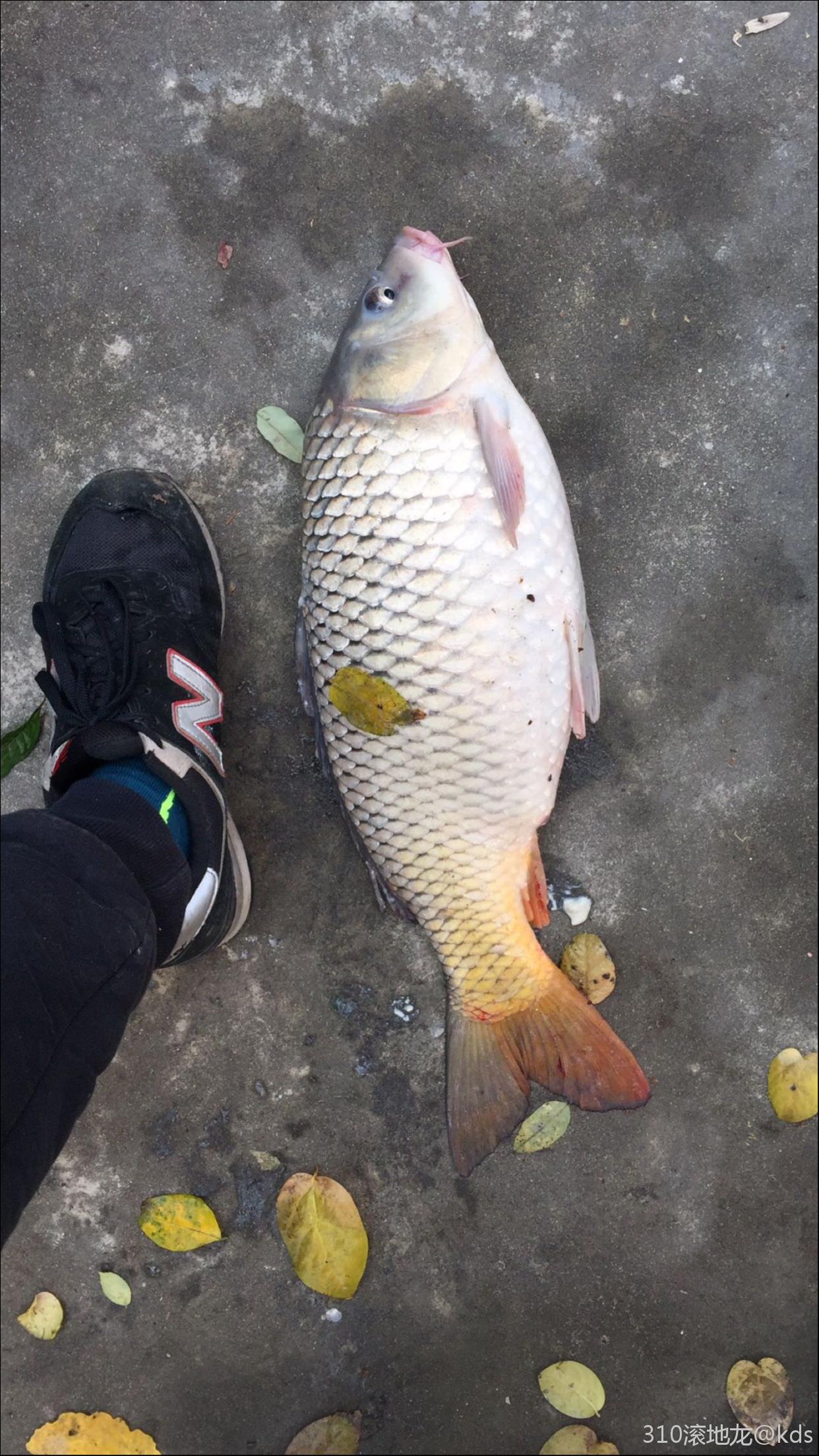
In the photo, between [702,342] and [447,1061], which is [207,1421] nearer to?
[447,1061]

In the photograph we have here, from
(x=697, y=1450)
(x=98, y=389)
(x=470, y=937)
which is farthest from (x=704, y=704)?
(x=697, y=1450)

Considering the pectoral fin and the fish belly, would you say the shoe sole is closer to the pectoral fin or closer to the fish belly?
the fish belly

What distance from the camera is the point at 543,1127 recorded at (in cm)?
185

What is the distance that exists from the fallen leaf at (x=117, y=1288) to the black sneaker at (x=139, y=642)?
0.79 m

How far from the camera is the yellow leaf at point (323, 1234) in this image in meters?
1.85

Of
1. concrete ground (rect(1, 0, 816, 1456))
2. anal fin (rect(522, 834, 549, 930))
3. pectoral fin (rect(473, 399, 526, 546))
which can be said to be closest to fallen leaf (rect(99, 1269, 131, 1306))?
concrete ground (rect(1, 0, 816, 1456))

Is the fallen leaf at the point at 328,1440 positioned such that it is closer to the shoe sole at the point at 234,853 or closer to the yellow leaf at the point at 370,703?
the shoe sole at the point at 234,853

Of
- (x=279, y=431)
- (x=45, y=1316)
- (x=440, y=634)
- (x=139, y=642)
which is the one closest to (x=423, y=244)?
(x=279, y=431)

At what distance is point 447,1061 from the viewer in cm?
170

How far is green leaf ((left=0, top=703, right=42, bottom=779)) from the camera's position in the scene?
1917mm

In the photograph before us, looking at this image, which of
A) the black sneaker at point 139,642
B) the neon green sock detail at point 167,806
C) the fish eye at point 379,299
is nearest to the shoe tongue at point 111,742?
the black sneaker at point 139,642

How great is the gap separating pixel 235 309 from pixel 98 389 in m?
0.35

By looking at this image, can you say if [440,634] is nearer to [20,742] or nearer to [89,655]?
[89,655]

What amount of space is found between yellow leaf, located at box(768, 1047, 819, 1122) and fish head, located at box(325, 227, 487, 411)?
1.58 m
